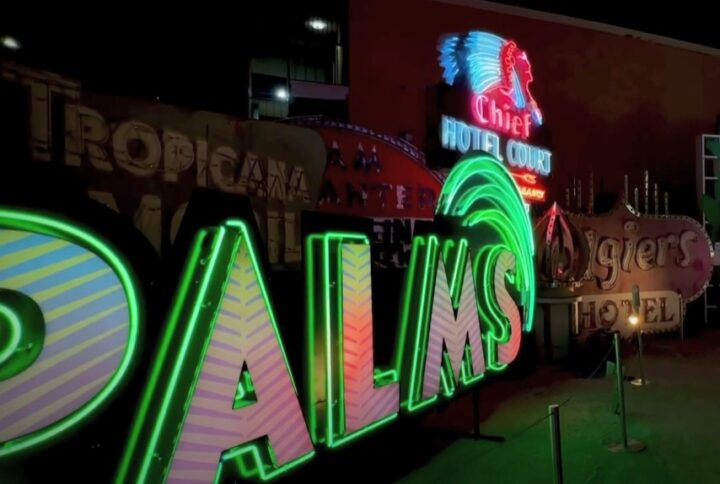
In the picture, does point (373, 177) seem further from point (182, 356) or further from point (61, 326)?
point (61, 326)

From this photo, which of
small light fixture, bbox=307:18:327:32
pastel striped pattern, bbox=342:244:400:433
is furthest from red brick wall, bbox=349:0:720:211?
pastel striped pattern, bbox=342:244:400:433

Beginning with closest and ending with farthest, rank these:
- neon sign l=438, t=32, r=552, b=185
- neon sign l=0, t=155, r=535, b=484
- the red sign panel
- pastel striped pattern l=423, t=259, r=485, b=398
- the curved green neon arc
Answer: neon sign l=0, t=155, r=535, b=484
pastel striped pattern l=423, t=259, r=485, b=398
the curved green neon arc
the red sign panel
neon sign l=438, t=32, r=552, b=185

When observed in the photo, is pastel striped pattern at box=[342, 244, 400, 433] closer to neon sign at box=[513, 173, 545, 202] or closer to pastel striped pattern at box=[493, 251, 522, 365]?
pastel striped pattern at box=[493, 251, 522, 365]

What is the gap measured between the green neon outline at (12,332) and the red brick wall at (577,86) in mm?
9590

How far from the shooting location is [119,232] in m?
2.79

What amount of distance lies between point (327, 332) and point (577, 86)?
13.2m

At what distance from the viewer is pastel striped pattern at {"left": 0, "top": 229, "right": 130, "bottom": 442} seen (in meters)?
2.36

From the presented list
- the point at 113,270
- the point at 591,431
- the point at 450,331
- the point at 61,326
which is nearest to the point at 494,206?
the point at 450,331

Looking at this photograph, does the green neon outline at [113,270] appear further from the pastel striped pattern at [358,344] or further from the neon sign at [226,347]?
the pastel striped pattern at [358,344]

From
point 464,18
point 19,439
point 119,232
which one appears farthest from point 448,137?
point 19,439

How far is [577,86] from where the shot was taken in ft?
49.7

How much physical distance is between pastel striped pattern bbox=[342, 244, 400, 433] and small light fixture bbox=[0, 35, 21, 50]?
21.4ft

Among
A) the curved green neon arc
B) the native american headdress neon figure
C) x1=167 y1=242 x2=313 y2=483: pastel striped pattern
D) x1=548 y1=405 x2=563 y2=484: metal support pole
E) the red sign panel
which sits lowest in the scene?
x1=548 y1=405 x2=563 y2=484: metal support pole

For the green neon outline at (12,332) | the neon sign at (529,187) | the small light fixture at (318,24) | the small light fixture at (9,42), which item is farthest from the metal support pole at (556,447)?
the small light fixture at (318,24)
